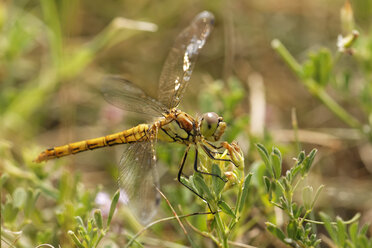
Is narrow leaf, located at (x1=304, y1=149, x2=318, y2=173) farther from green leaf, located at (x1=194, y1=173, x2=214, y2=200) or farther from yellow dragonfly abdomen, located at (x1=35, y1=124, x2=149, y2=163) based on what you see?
yellow dragonfly abdomen, located at (x1=35, y1=124, x2=149, y2=163)

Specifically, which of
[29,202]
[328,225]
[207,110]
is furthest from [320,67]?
→ [29,202]

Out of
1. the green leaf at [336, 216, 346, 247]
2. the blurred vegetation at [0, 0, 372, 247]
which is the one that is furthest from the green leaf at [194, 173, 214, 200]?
the green leaf at [336, 216, 346, 247]

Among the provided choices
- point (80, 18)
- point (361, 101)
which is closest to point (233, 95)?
point (361, 101)

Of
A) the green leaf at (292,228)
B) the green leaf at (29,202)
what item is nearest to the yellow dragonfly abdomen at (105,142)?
the green leaf at (29,202)

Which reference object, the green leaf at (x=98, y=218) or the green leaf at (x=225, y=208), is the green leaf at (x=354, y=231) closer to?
the green leaf at (x=225, y=208)

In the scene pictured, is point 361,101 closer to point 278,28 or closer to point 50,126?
point 278,28

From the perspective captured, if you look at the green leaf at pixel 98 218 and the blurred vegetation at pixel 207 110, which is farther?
the blurred vegetation at pixel 207 110
